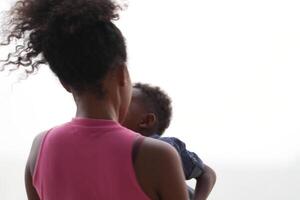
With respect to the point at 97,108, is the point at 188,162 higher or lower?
lower

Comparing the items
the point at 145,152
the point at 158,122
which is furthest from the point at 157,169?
the point at 158,122

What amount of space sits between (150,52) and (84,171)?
2.32ft

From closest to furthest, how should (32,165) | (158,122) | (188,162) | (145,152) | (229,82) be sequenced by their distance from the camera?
(145,152) < (32,165) < (188,162) < (158,122) < (229,82)

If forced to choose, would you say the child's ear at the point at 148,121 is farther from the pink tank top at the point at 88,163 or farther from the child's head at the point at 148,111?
the pink tank top at the point at 88,163

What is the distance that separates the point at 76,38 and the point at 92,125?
4.7 inches

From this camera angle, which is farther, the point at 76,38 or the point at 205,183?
the point at 205,183

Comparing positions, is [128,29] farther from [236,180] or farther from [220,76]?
[236,180]

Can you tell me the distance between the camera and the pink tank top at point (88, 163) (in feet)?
2.33

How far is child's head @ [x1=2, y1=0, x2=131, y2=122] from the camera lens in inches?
28.9

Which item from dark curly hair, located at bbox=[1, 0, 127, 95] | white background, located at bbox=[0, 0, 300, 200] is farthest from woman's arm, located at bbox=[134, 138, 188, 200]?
white background, located at bbox=[0, 0, 300, 200]

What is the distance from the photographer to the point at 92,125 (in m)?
0.75

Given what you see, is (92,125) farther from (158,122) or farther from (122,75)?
(158,122)

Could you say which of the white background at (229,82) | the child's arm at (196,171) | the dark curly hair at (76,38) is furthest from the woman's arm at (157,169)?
the white background at (229,82)

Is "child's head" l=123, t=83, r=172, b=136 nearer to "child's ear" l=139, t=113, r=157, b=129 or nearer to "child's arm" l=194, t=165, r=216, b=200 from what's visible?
"child's ear" l=139, t=113, r=157, b=129
